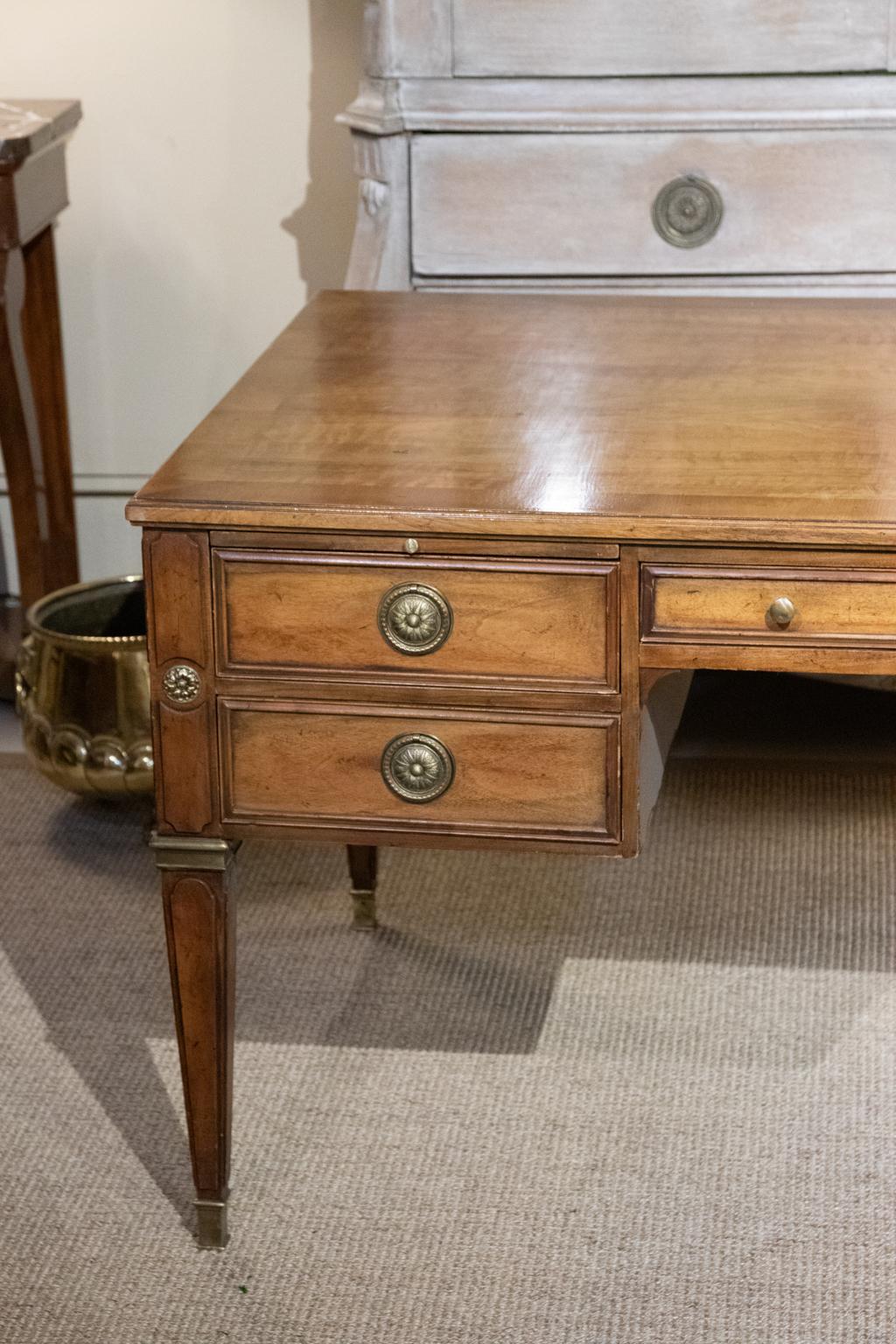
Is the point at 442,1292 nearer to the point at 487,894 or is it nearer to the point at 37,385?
the point at 487,894

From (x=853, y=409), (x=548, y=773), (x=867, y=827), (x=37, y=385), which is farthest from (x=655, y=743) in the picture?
(x=37, y=385)

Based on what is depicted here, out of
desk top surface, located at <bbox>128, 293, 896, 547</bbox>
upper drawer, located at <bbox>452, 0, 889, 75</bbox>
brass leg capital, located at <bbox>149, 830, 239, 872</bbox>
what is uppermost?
upper drawer, located at <bbox>452, 0, 889, 75</bbox>

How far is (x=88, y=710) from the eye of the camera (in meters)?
2.34

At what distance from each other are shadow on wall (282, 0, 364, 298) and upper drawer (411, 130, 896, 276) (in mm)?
709

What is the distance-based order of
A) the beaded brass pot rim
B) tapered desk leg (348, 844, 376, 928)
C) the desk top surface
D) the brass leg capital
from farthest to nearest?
the beaded brass pot rim < tapered desk leg (348, 844, 376, 928) < the brass leg capital < the desk top surface

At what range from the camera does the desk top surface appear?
1.39 meters

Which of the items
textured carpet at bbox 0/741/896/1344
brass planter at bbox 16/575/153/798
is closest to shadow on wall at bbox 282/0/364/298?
brass planter at bbox 16/575/153/798

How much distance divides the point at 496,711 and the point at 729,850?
1069mm

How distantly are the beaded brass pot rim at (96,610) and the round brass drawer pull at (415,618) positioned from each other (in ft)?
3.58

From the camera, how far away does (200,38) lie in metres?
3.00

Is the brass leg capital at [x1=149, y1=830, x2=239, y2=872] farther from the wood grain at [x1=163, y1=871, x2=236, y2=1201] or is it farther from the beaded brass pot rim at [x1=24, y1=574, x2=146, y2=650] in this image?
the beaded brass pot rim at [x1=24, y1=574, x2=146, y2=650]

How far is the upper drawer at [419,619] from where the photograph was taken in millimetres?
1417

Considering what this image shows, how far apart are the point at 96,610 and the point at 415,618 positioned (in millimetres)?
1225

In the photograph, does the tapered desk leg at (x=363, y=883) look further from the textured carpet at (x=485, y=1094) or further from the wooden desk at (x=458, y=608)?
the wooden desk at (x=458, y=608)
